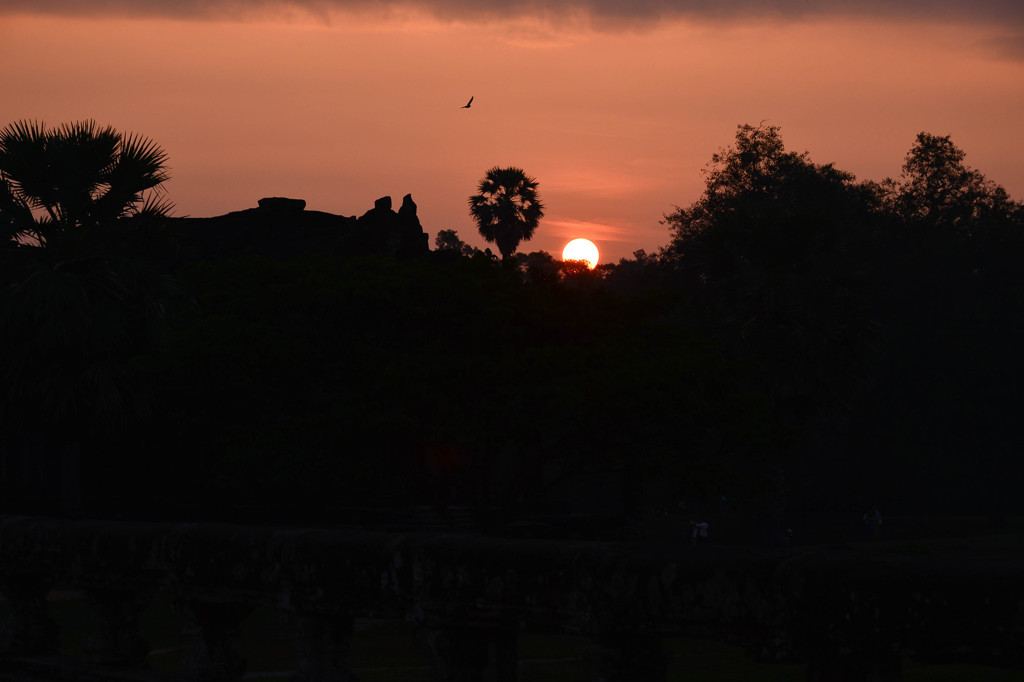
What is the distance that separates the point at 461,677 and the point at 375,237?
140 ft

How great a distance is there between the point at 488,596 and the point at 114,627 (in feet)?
7.51

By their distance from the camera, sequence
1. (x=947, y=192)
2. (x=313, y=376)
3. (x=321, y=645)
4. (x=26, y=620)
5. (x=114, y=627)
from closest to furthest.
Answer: (x=321, y=645) → (x=114, y=627) → (x=26, y=620) → (x=313, y=376) → (x=947, y=192)

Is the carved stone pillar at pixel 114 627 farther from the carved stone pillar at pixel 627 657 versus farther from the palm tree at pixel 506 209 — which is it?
Result: the palm tree at pixel 506 209

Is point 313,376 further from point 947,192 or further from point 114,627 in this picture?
point 947,192

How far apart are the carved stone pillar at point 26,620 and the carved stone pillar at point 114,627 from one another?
671 mm

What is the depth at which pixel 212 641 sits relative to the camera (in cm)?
523

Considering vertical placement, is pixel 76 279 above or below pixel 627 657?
above

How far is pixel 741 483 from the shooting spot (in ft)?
92.9

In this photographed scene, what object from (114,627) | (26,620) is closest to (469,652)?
(114,627)

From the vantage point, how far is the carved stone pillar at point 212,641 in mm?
5156

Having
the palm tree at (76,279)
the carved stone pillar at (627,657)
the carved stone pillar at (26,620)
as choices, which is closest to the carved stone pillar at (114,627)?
the carved stone pillar at (26,620)

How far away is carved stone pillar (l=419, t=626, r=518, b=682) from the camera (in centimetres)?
434

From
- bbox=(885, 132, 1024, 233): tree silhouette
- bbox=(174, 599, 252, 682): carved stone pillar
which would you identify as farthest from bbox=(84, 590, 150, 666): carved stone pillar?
bbox=(885, 132, 1024, 233): tree silhouette

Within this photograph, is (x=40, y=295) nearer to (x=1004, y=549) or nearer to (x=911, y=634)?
(x=911, y=634)
